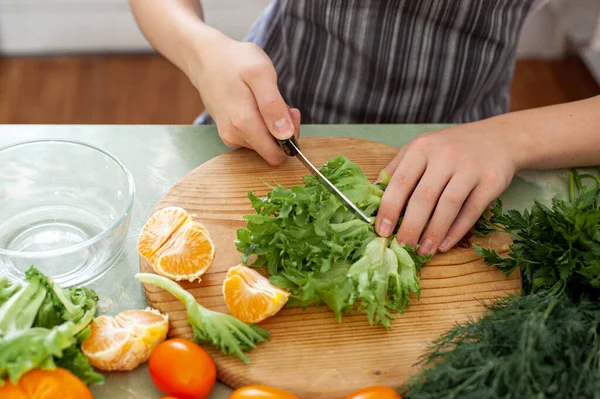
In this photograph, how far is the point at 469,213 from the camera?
1.56 metres

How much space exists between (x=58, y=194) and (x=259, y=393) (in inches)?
30.4

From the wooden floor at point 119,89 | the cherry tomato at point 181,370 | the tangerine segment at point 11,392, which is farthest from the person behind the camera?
the wooden floor at point 119,89

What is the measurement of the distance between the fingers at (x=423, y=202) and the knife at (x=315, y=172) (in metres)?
0.09

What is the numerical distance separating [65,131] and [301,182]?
67 cm

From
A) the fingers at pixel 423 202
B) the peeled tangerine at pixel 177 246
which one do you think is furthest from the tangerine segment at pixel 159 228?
the fingers at pixel 423 202

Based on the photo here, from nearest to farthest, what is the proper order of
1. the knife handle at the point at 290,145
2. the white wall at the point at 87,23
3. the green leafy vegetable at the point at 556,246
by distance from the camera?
the green leafy vegetable at the point at 556,246 < the knife handle at the point at 290,145 < the white wall at the point at 87,23

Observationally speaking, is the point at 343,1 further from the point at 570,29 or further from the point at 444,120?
the point at 570,29

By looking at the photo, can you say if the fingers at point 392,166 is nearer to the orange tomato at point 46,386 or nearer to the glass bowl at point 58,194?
the glass bowl at point 58,194

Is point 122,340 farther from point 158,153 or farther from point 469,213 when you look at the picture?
point 469,213

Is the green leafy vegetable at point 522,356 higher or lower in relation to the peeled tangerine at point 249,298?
higher

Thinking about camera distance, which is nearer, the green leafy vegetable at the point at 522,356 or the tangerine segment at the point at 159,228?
the green leafy vegetable at the point at 522,356

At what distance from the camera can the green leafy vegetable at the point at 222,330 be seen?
133 cm

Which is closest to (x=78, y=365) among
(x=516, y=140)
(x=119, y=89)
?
(x=516, y=140)

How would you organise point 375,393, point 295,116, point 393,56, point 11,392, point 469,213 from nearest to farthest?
1. point 11,392
2. point 375,393
3. point 469,213
4. point 295,116
5. point 393,56
